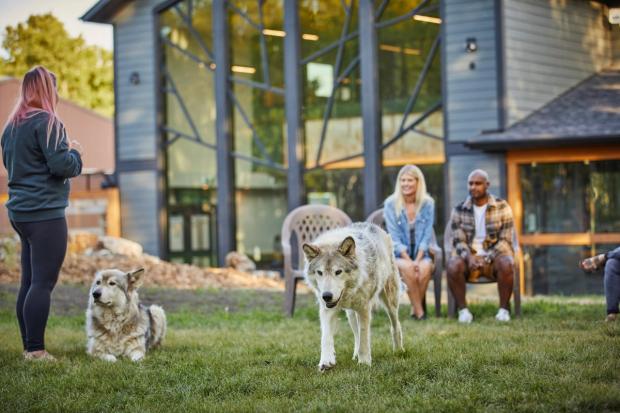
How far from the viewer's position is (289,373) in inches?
230

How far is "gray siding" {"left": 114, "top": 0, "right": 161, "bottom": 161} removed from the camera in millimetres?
17250

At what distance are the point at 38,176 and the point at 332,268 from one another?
237 centimetres

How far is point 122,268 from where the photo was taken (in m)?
14.1

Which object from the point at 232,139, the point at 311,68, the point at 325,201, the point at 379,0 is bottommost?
the point at 325,201

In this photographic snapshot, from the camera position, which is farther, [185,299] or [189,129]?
[189,129]

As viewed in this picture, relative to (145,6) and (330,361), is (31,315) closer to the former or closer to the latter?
(330,361)

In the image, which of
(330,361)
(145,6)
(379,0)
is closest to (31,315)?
(330,361)

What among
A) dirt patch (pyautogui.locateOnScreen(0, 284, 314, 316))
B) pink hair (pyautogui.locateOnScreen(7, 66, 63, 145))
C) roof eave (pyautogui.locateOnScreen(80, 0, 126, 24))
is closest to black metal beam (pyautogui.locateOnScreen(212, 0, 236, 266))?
roof eave (pyautogui.locateOnScreen(80, 0, 126, 24))

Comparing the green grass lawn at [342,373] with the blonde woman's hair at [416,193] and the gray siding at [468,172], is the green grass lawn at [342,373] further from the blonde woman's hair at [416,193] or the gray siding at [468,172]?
the gray siding at [468,172]

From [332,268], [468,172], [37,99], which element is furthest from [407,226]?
[468,172]

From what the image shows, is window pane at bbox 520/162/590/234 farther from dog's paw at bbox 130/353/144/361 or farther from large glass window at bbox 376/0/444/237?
dog's paw at bbox 130/353/144/361

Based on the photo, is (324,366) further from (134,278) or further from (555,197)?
(555,197)

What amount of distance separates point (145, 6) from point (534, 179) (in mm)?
8673

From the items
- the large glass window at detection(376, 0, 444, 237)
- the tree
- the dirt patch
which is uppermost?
the tree
